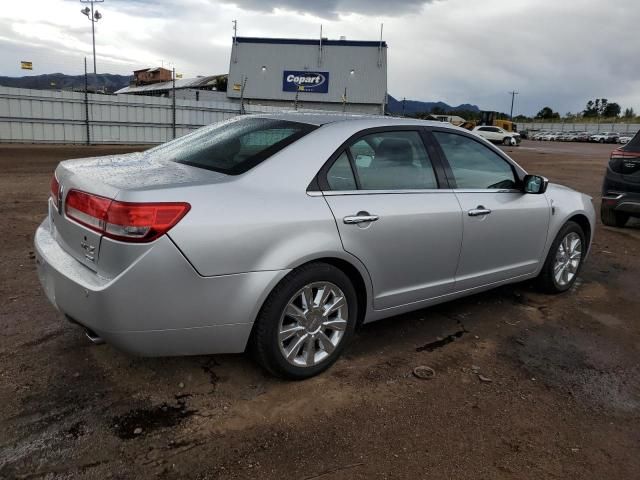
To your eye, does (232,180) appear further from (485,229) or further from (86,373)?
(485,229)

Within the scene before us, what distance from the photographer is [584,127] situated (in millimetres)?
82062

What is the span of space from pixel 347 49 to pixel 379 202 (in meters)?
48.2

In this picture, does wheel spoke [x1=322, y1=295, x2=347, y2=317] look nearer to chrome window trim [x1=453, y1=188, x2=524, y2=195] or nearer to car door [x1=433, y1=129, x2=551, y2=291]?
car door [x1=433, y1=129, x2=551, y2=291]

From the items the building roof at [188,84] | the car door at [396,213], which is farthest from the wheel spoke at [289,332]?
the building roof at [188,84]

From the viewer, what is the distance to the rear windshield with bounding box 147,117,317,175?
3.04m

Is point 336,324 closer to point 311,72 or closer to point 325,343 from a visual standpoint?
point 325,343

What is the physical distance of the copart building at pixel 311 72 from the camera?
1866 inches

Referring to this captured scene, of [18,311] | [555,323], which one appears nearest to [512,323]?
[555,323]

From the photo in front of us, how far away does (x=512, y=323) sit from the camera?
425cm

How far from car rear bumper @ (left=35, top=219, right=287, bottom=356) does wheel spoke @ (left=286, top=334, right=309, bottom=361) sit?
0.28 metres

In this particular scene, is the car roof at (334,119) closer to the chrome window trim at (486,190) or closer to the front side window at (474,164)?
the front side window at (474,164)

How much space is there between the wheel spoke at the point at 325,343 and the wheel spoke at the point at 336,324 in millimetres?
55

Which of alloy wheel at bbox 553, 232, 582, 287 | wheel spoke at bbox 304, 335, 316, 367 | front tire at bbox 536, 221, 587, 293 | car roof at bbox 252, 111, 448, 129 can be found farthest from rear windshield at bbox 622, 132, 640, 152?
wheel spoke at bbox 304, 335, 316, 367

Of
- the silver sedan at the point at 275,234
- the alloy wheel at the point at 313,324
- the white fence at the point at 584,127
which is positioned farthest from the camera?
the white fence at the point at 584,127
